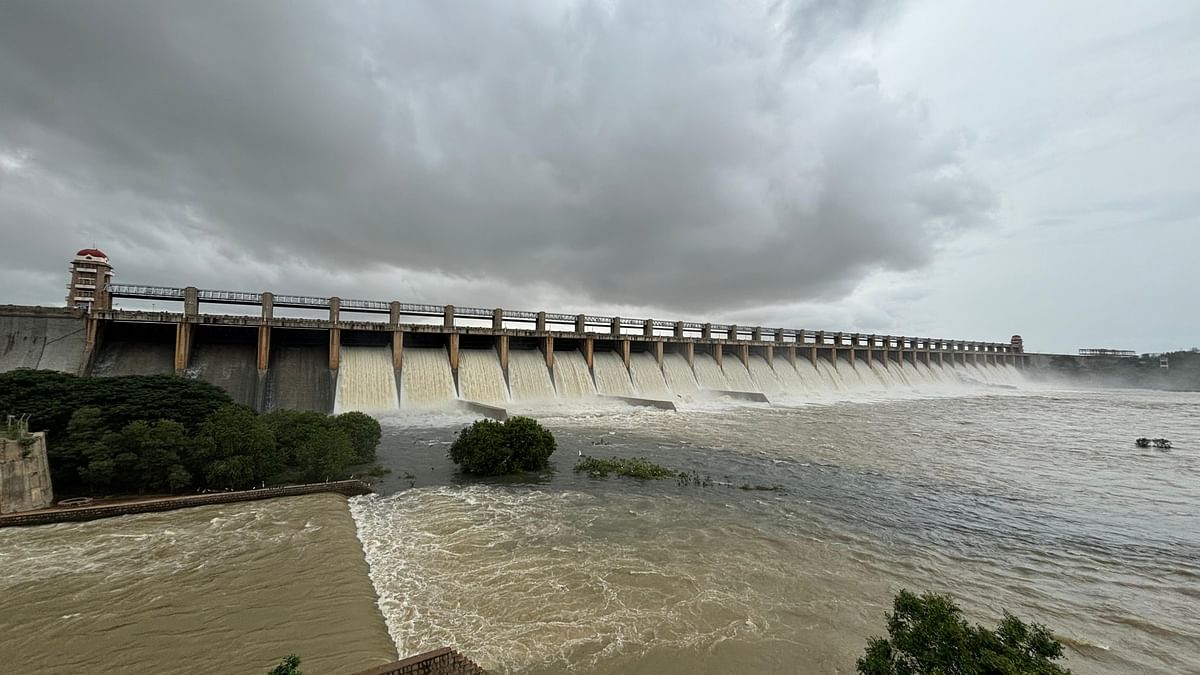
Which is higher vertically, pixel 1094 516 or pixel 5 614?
pixel 5 614

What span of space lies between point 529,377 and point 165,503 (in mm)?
24571

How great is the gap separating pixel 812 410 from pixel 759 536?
30.4 meters

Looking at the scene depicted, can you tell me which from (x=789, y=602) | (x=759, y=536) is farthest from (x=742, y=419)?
(x=789, y=602)

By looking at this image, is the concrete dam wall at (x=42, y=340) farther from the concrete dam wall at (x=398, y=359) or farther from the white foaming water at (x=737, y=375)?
the white foaming water at (x=737, y=375)

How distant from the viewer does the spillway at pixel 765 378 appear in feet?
159

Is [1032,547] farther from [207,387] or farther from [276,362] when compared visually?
[276,362]

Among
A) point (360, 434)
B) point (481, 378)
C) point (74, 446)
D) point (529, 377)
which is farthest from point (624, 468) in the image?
point (529, 377)

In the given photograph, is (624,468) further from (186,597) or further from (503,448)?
(186,597)

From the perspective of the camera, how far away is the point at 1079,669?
237 inches

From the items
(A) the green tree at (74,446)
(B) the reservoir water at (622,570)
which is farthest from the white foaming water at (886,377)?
(A) the green tree at (74,446)

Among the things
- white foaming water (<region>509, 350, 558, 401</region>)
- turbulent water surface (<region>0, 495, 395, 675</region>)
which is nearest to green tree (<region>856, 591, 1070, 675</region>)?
turbulent water surface (<region>0, 495, 395, 675</region>)

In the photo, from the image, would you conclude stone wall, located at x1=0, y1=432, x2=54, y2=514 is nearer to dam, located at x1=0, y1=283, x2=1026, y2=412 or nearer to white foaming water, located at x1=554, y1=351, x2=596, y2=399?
dam, located at x1=0, y1=283, x2=1026, y2=412

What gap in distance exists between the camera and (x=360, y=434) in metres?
17.3

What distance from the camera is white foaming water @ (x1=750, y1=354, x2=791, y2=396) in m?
48.7
